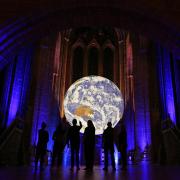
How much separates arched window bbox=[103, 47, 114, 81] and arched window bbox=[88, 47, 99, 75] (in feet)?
2.20

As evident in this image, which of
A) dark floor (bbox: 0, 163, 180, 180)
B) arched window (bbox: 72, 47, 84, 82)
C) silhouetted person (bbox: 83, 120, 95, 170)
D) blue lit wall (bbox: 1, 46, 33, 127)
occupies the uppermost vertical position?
arched window (bbox: 72, 47, 84, 82)

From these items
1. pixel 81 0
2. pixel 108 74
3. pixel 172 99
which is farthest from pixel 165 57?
pixel 108 74

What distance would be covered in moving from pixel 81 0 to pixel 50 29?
1.49 m

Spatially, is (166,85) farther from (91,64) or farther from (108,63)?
(91,64)

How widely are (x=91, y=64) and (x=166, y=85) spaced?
10.2 m

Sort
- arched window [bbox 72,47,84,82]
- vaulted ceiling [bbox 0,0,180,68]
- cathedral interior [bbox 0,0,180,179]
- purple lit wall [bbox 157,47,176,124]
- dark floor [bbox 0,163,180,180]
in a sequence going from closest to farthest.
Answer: dark floor [bbox 0,163,180,180], vaulted ceiling [bbox 0,0,180,68], cathedral interior [bbox 0,0,180,179], purple lit wall [bbox 157,47,176,124], arched window [bbox 72,47,84,82]

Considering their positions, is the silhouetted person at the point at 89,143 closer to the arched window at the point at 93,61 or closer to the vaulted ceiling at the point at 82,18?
the vaulted ceiling at the point at 82,18

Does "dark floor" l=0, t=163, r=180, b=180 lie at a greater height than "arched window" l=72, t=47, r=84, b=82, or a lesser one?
lesser

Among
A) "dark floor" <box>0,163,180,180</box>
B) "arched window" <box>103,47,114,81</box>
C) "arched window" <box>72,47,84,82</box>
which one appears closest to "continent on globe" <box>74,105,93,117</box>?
"arched window" <box>72,47,84,82</box>

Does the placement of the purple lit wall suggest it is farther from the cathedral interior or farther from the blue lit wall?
the blue lit wall

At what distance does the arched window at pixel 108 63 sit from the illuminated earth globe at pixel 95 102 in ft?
8.29

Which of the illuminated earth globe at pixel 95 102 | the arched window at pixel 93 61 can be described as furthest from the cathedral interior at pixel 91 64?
the illuminated earth globe at pixel 95 102

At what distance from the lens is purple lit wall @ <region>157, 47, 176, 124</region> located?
37.5 feet

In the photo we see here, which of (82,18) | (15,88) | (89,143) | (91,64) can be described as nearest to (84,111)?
(91,64)
